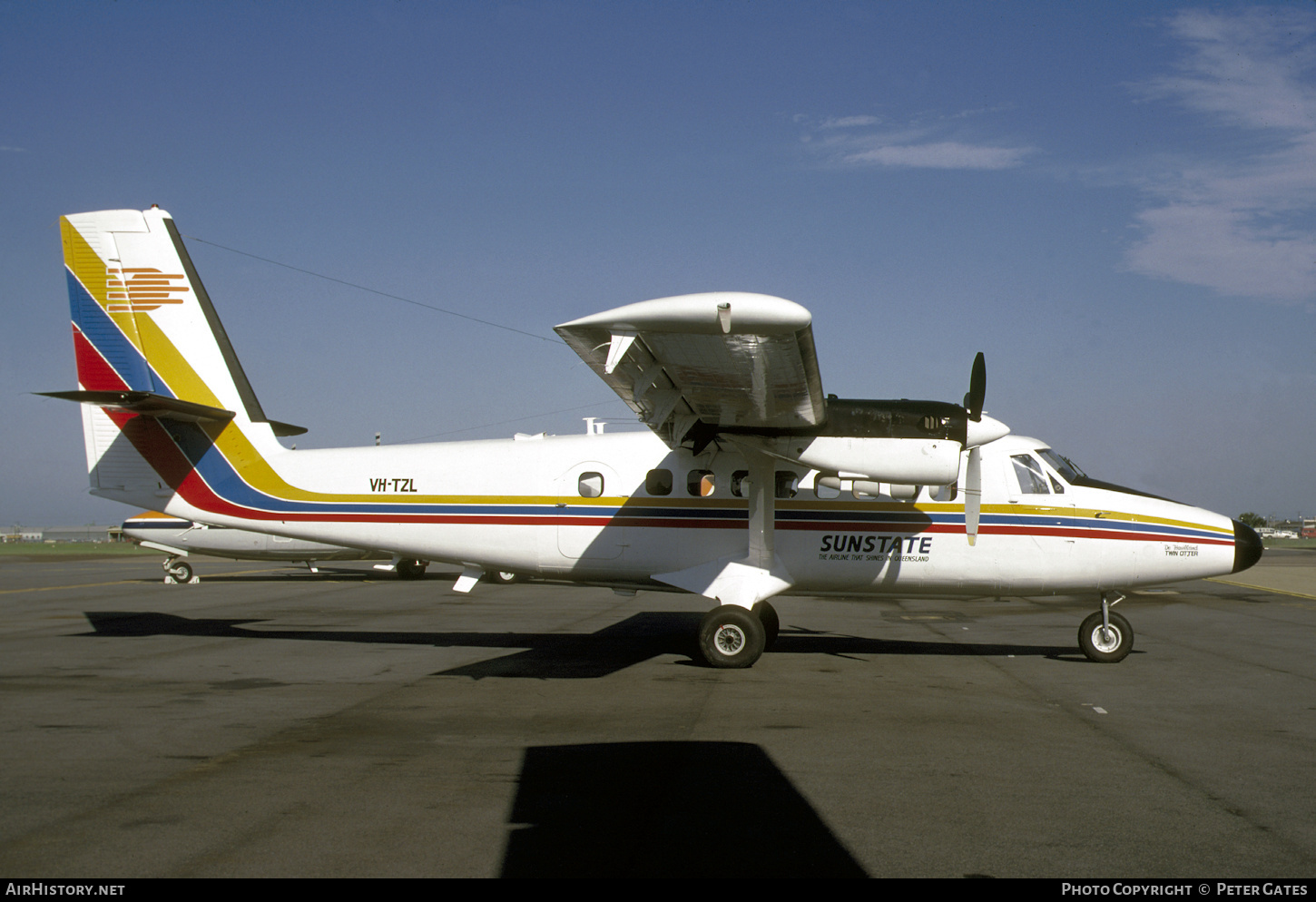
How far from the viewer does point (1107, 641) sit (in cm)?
1158

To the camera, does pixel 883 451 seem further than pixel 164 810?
Yes

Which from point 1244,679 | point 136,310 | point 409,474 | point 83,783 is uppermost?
point 136,310

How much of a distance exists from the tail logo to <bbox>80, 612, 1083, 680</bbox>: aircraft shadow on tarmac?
4694 millimetres

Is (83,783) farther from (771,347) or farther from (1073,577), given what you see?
(1073,577)

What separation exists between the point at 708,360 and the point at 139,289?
28.5 ft

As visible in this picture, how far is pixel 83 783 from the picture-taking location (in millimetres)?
5863

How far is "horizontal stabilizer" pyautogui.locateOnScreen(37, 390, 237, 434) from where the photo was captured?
11102 mm

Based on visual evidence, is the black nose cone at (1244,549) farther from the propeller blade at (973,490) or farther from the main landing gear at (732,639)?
the main landing gear at (732,639)

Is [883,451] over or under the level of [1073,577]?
over

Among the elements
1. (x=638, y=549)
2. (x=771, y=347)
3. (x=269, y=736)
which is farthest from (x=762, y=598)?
(x=269, y=736)

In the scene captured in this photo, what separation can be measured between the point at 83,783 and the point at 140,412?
7807 millimetres

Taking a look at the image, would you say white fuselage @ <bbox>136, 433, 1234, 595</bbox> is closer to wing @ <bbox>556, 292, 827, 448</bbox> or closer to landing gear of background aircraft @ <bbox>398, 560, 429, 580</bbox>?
wing @ <bbox>556, 292, 827, 448</bbox>

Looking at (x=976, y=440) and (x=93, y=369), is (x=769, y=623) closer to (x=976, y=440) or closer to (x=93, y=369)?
(x=976, y=440)

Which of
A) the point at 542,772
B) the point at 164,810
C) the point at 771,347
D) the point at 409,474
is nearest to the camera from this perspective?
the point at 164,810
